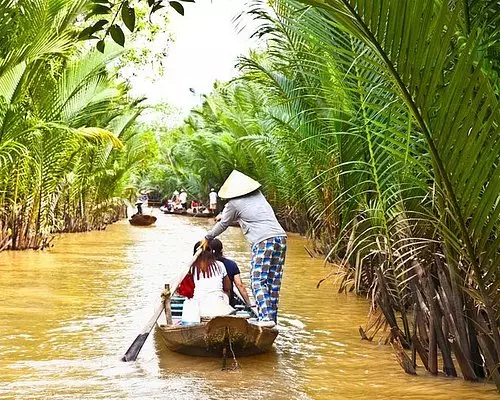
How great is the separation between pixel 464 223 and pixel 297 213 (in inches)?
700

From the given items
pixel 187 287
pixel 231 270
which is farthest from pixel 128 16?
pixel 187 287

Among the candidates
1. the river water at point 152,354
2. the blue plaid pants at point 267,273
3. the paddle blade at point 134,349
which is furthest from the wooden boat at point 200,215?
the paddle blade at point 134,349

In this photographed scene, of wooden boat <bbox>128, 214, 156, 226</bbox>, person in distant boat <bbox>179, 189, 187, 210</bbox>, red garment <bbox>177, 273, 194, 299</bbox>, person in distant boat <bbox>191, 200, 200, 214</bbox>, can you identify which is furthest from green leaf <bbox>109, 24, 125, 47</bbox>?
person in distant boat <bbox>179, 189, 187, 210</bbox>

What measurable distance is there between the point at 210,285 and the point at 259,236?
610mm

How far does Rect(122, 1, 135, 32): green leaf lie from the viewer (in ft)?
8.98

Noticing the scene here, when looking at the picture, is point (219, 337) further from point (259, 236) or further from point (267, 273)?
point (259, 236)

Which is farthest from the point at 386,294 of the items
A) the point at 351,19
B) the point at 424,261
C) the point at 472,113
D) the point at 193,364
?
the point at 351,19

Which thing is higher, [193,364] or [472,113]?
[472,113]

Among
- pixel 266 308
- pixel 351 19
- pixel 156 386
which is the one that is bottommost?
pixel 156 386

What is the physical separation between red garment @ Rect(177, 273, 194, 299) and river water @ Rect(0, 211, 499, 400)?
52 centimetres

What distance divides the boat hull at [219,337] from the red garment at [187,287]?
0.97 metres

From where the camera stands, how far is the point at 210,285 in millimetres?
6352

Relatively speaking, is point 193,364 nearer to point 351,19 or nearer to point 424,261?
point 424,261

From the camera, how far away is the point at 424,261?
5.51 metres
